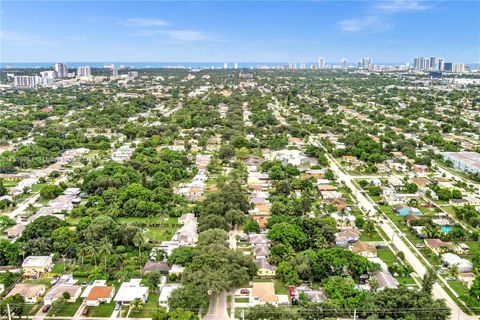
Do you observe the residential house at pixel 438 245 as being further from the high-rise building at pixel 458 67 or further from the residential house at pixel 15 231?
the high-rise building at pixel 458 67

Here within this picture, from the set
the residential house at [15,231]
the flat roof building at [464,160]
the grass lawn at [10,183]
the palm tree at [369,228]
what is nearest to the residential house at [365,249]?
the palm tree at [369,228]

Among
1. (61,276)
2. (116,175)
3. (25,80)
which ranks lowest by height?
(61,276)

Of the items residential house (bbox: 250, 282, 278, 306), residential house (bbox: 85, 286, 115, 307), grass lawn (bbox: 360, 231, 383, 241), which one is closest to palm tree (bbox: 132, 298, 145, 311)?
residential house (bbox: 85, 286, 115, 307)

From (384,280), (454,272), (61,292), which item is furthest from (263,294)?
(454,272)

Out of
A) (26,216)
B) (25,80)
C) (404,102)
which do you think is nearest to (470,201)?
(26,216)

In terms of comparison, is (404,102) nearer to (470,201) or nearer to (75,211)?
(470,201)

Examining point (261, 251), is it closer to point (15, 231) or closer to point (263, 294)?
point (263, 294)
